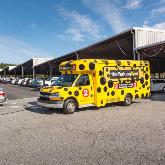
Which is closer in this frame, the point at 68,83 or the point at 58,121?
the point at 58,121

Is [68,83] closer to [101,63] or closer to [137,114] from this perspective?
[101,63]

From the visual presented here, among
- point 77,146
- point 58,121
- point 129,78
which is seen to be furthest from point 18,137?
point 129,78

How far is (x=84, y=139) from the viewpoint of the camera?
8.59 m

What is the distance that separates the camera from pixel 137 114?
13125 mm

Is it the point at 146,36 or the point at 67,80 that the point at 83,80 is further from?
the point at 146,36

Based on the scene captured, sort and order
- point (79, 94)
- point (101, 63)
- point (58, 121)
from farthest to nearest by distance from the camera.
Result: point (101, 63) → point (79, 94) → point (58, 121)

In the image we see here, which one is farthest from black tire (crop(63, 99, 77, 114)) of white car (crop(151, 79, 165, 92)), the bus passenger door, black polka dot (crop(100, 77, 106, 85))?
white car (crop(151, 79, 165, 92))

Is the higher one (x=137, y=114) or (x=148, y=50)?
(x=148, y=50)

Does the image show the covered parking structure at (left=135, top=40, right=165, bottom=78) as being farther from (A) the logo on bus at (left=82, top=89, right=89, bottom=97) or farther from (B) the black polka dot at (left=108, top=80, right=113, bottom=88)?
(A) the logo on bus at (left=82, top=89, right=89, bottom=97)

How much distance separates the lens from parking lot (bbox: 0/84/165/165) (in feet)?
22.0

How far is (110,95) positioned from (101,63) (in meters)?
1.76

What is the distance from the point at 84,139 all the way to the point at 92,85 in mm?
6421

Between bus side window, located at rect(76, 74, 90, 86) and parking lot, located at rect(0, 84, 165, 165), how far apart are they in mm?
1892

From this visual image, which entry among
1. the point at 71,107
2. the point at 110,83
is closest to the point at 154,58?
the point at 110,83
